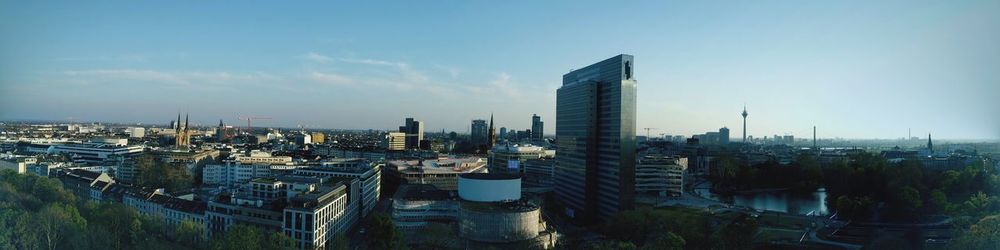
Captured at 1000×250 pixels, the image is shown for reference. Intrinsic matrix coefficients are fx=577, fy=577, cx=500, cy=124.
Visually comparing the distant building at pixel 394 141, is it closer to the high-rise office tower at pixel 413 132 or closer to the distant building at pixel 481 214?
the high-rise office tower at pixel 413 132

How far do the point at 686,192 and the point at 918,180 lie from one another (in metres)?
15.3

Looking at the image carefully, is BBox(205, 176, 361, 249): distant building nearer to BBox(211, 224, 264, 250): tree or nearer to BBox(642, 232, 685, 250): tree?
BBox(211, 224, 264, 250): tree

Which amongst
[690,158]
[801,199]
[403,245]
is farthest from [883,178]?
[403,245]

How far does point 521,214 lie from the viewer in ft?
75.2

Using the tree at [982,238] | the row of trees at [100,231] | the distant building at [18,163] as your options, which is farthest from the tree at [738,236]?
the distant building at [18,163]

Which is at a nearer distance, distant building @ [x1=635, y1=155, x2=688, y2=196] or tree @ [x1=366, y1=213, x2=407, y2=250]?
tree @ [x1=366, y1=213, x2=407, y2=250]

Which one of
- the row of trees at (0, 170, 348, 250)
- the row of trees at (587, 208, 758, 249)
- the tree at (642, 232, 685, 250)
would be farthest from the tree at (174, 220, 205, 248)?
the tree at (642, 232, 685, 250)

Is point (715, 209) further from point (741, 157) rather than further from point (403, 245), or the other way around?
point (741, 157)

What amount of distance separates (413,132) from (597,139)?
288ft

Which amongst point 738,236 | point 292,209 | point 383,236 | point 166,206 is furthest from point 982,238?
point 166,206

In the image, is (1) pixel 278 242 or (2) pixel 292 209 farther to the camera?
(2) pixel 292 209

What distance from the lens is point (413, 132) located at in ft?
376

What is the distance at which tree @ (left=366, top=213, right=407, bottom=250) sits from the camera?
65.2ft

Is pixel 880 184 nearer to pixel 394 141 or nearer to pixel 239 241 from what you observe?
pixel 239 241
